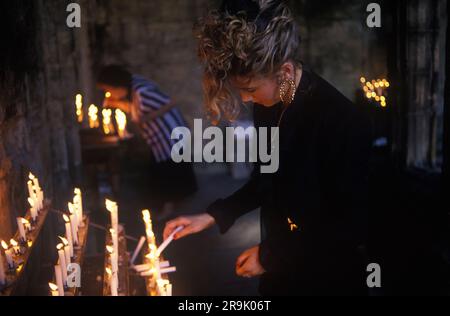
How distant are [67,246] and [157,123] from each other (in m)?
3.93

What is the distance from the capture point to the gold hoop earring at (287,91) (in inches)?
98.8

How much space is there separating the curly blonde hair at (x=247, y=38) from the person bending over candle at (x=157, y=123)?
4.64 m

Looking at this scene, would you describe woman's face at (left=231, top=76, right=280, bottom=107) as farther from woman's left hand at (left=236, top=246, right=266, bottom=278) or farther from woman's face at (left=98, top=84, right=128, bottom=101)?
woman's face at (left=98, top=84, right=128, bottom=101)

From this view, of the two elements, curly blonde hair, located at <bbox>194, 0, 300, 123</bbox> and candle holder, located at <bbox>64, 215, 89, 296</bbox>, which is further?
candle holder, located at <bbox>64, 215, 89, 296</bbox>

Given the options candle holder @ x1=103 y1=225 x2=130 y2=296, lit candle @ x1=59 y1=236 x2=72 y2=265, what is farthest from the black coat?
lit candle @ x1=59 y1=236 x2=72 y2=265

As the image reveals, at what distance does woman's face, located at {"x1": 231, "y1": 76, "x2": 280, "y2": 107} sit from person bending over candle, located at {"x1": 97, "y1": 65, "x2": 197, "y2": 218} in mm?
4452

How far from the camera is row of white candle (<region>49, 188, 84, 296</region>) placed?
277 centimetres

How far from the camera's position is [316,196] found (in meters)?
2.52

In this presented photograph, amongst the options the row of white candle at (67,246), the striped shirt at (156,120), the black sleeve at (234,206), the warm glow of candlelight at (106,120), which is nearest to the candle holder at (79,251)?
the row of white candle at (67,246)

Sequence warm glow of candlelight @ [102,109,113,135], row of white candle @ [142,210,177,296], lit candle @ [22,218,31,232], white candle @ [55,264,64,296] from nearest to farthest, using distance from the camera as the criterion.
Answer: white candle @ [55,264,64,296] → row of white candle @ [142,210,177,296] → lit candle @ [22,218,31,232] → warm glow of candlelight @ [102,109,113,135]

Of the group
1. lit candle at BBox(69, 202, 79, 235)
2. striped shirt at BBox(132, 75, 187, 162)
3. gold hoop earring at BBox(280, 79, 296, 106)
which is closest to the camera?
gold hoop earring at BBox(280, 79, 296, 106)

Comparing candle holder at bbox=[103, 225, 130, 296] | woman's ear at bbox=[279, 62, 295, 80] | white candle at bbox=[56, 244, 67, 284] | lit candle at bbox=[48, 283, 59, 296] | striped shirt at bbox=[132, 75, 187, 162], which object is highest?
woman's ear at bbox=[279, 62, 295, 80]
